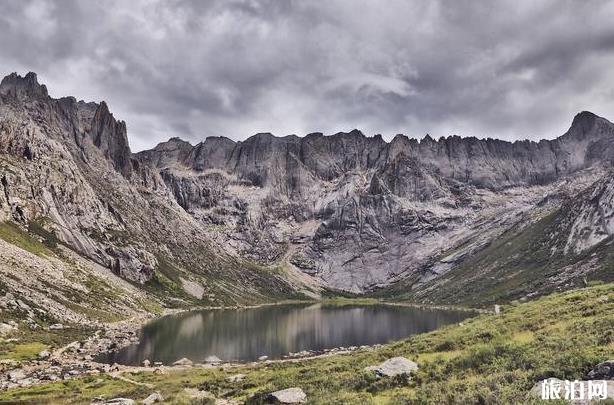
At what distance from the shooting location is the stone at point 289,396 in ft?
101

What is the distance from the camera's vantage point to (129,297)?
177750mm

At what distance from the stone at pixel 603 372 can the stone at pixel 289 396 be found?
16.8m

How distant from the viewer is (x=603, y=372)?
2033cm

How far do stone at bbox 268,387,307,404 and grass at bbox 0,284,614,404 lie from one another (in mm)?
750

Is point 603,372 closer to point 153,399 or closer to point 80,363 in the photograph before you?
point 153,399

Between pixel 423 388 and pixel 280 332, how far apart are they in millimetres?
115895

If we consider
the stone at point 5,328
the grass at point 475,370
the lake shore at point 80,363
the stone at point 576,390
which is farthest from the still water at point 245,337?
the stone at point 576,390

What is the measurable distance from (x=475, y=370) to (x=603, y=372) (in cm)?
869

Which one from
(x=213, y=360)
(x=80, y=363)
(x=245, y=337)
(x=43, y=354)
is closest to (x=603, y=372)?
(x=213, y=360)

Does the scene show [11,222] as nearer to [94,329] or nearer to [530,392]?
[94,329]

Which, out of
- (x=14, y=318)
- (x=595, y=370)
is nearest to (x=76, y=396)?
(x=595, y=370)

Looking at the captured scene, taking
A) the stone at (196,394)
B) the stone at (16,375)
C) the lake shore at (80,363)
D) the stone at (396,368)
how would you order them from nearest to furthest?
the stone at (396,368), the stone at (196,394), the stone at (16,375), the lake shore at (80,363)

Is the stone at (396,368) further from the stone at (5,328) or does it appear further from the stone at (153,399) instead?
the stone at (5,328)

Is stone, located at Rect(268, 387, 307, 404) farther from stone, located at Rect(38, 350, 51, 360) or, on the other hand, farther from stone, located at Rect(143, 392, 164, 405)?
stone, located at Rect(38, 350, 51, 360)
